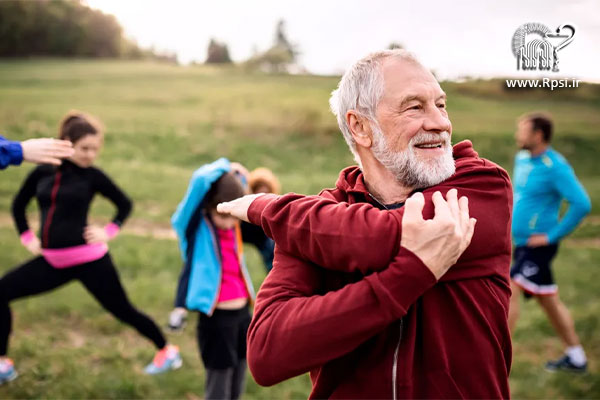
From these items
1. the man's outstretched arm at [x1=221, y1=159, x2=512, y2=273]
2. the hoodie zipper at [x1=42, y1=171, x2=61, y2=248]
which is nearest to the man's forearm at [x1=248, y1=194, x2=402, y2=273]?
the man's outstretched arm at [x1=221, y1=159, x2=512, y2=273]

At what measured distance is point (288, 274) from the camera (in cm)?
163

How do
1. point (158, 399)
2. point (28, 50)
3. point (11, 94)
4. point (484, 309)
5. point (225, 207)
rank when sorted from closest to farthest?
point (484, 309) < point (225, 207) < point (158, 399) < point (11, 94) < point (28, 50)

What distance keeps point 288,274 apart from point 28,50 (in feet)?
88.3

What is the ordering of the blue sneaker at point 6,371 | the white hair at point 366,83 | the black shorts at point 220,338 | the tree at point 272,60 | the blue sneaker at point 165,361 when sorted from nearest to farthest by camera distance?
1. the white hair at point 366,83
2. the black shorts at point 220,338
3. the blue sneaker at point 6,371
4. the blue sneaker at point 165,361
5. the tree at point 272,60

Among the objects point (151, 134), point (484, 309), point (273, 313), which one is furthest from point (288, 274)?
point (151, 134)

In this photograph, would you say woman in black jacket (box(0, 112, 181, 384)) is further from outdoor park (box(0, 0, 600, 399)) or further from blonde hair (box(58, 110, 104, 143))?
outdoor park (box(0, 0, 600, 399))

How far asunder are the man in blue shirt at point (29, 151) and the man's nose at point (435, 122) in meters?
2.34

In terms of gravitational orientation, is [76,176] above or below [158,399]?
above

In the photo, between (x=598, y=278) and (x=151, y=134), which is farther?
(x=151, y=134)

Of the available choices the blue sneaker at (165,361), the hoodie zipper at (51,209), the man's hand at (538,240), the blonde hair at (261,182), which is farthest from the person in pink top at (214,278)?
the man's hand at (538,240)

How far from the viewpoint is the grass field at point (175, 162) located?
4.85 m

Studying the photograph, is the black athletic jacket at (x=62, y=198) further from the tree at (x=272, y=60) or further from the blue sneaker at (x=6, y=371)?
the tree at (x=272, y=60)

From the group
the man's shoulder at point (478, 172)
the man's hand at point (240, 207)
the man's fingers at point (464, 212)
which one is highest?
the man's shoulder at point (478, 172)

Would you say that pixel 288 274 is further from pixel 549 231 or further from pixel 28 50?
pixel 28 50
